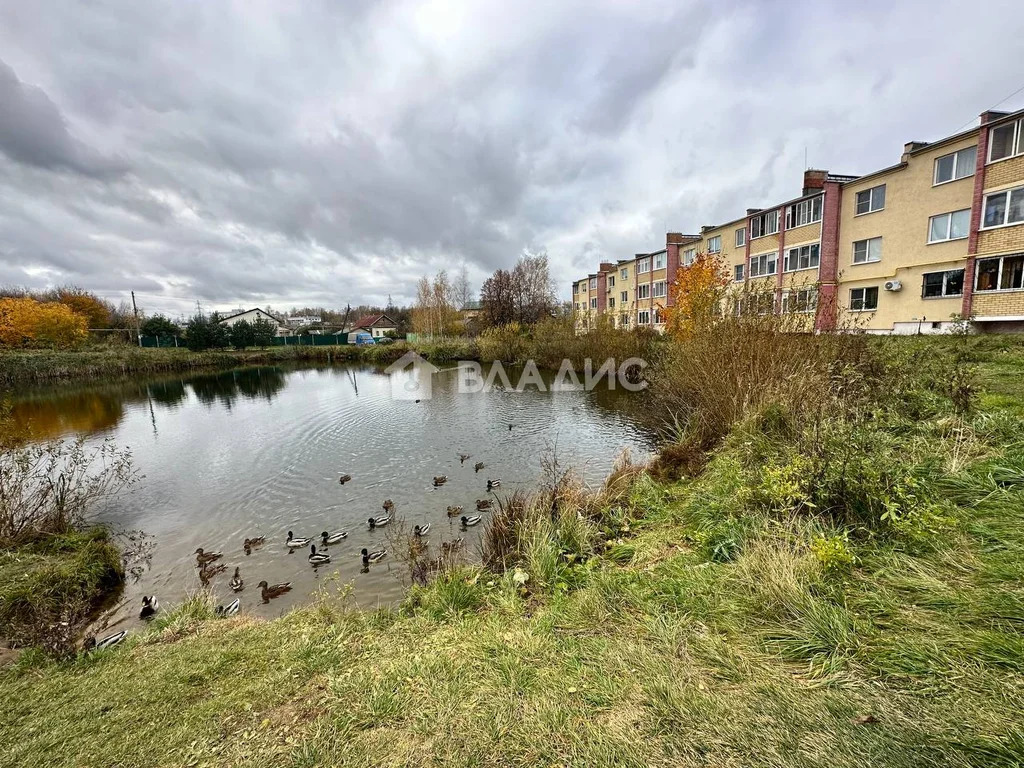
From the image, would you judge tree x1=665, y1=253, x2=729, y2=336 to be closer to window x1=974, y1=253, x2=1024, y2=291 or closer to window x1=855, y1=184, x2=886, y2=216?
window x1=855, y1=184, x2=886, y2=216

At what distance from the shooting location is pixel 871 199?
22812 mm

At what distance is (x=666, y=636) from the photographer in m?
2.96

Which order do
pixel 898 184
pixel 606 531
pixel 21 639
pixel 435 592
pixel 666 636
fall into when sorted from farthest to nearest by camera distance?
pixel 898 184, pixel 606 531, pixel 435 592, pixel 21 639, pixel 666 636

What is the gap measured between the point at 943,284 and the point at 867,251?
15.2ft

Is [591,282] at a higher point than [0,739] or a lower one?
higher

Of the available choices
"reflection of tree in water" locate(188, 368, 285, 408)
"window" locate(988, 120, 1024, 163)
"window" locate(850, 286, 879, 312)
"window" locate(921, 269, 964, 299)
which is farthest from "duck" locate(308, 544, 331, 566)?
"window" locate(988, 120, 1024, 163)

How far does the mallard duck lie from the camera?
520cm

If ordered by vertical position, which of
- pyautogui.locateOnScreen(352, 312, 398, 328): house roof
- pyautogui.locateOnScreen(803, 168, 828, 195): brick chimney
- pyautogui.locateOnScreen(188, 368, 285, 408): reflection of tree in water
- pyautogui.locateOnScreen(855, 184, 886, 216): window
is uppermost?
pyautogui.locateOnScreen(803, 168, 828, 195): brick chimney

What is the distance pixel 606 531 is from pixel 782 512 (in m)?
2.17

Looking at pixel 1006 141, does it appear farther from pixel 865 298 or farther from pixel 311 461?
pixel 311 461

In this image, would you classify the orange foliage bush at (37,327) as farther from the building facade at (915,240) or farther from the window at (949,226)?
the window at (949,226)

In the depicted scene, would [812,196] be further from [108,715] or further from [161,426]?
[161,426]

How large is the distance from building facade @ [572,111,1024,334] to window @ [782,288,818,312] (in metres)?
0.02

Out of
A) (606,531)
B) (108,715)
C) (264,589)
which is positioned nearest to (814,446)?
(606,531)
